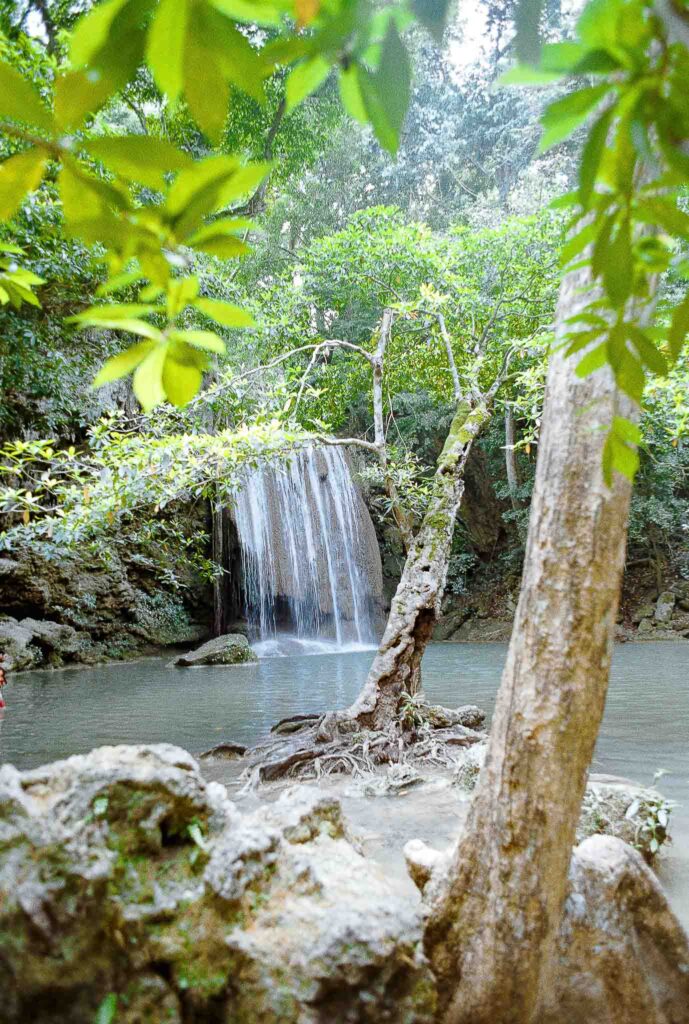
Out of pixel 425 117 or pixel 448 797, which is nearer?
pixel 448 797

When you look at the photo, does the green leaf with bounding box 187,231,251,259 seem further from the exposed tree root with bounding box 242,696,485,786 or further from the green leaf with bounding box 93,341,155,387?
the exposed tree root with bounding box 242,696,485,786

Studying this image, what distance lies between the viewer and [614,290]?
622 millimetres

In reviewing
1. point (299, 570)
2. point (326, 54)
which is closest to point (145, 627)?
point (299, 570)

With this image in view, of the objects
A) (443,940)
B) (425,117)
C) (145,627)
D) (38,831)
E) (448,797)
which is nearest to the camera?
(38,831)

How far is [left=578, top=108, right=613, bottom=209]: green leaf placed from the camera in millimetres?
552

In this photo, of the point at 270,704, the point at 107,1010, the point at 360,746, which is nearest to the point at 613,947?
the point at 107,1010

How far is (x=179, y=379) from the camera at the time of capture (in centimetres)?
67

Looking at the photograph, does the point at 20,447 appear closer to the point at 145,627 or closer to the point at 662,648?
the point at 145,627

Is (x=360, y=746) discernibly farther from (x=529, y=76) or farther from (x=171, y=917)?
(x=529, y=76)

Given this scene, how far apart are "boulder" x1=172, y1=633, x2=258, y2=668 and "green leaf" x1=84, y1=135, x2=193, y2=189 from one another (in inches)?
510

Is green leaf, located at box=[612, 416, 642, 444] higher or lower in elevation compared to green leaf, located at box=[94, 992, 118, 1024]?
higher

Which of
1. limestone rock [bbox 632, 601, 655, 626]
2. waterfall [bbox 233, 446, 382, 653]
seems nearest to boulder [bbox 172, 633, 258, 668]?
waterfall [bbox 233, 446, 382, 653]

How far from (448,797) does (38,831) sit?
321cm

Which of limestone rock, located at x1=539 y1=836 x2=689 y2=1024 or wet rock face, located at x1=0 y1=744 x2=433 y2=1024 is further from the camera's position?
limestone rock, located at x1=539 y1=836 x2=689 y2=1024
